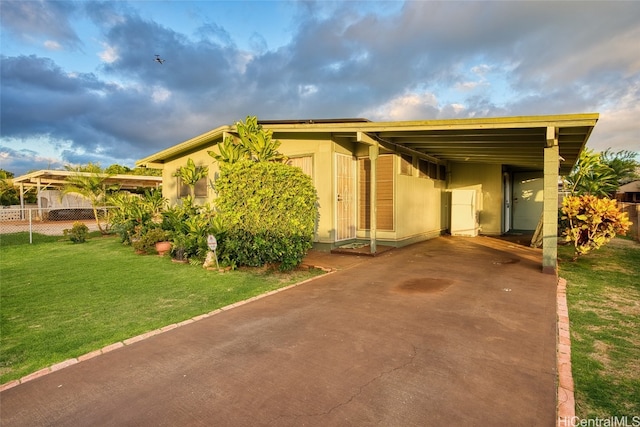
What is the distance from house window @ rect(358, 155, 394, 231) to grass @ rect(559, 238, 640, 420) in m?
4.14

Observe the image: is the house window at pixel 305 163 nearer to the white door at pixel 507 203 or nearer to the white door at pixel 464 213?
the white door at pixel 464 213

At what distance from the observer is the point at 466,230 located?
39.1ft

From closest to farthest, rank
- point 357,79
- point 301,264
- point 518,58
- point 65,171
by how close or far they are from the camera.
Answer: point 301,264
point 518,58
point 65,171
point 357,79

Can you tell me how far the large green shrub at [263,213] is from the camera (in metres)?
6.41

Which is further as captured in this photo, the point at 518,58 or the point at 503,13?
the point at 518,58

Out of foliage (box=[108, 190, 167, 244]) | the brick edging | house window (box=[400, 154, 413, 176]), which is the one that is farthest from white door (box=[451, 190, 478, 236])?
foliage (box=[108, 190, 167, 244])

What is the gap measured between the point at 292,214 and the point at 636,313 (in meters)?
5.23

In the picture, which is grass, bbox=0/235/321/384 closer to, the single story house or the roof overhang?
the single story house

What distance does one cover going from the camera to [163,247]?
29.9ft

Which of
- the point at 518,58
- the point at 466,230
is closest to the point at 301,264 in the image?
the point at 466,230

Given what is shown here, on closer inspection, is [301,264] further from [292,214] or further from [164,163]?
[164,163]

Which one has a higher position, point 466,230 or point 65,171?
point 65,171

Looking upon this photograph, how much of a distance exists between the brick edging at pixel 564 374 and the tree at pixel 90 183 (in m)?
15.7

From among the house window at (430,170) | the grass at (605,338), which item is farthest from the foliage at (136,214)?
the grass at (605,338)
